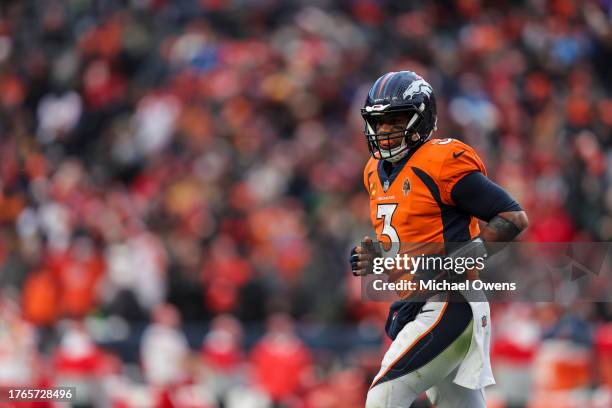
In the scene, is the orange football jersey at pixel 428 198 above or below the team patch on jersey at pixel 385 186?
below

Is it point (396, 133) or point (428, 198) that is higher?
point (396, 133)

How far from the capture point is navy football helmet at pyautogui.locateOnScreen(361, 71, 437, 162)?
5445 mm

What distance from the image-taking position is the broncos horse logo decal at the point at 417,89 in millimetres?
5465

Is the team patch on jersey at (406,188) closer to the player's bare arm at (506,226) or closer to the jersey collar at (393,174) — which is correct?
the jersey collar at (393,174)

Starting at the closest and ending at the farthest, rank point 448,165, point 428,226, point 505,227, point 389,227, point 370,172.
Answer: point 505,227 < point 448,165 < point 428,226 < point 389,227 < point 370,172

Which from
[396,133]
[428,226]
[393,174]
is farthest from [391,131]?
[428,226]

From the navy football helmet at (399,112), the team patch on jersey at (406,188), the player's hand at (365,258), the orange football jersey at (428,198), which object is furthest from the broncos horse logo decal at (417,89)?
the player's hand at (365,258)

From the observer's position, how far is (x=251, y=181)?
48.6ft

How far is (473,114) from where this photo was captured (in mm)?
14312

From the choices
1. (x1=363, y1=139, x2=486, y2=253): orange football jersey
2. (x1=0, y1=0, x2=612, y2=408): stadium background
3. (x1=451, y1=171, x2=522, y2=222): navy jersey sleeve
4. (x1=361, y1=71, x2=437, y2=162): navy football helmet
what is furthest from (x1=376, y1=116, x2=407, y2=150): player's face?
(x1=0, y1=0, x2=612, y2=408): stadium background

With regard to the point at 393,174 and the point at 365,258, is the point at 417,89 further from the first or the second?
the point at 365,258

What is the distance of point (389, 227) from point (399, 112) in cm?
54

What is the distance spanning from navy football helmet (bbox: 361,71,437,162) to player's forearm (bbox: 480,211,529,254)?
23.8 inches

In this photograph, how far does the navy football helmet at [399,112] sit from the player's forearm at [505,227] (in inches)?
23.8
